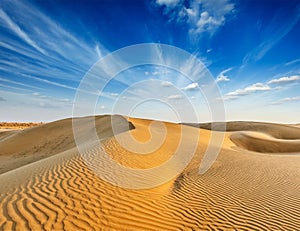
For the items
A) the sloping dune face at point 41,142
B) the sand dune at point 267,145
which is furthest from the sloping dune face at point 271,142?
the sloping dune face at point 41,142

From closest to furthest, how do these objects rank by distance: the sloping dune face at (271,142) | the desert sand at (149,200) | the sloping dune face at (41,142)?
the desert sand at (149,200), the sloping dune face at (41,142), the sloping dune face at (271,142)

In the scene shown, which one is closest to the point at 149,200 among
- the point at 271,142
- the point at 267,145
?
the point at 267,145

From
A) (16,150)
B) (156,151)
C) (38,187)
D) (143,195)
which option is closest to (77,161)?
(38,187)

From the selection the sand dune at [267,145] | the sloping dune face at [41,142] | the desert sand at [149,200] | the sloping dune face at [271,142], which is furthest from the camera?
the sloping dune face at [271,142]

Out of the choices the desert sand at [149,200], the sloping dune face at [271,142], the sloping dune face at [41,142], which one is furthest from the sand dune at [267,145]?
the sloping dune face at [41,142]

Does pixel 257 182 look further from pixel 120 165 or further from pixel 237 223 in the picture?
pixel 120 165

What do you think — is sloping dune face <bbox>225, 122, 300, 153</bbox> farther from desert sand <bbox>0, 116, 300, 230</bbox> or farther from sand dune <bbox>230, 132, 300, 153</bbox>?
desert sand <bbox>0, 116, 300, 230</bbox>

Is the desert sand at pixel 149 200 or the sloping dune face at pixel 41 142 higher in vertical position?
the sloping dune face at pixel 41 142

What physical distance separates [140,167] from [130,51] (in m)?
7.40

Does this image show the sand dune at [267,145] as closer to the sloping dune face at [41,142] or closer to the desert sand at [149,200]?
the desert sand at [149,200]

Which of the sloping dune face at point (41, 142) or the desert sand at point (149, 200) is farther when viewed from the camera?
the sloping dune face at point (41, 142)

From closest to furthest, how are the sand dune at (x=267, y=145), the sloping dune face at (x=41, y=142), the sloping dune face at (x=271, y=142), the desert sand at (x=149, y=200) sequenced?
1. the desert sand at (x=149, y=200)
2. the sloping dune face at (x=41, y=142)
3. the sand dune at (x=267, y=145)
4. the sloping dune face at (x=271, y=142)

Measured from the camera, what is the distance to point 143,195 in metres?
5.52

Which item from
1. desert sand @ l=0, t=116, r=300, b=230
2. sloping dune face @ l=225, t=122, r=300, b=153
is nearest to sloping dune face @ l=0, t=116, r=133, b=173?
desert sand @ l=0, t=116, r=300, b=230
